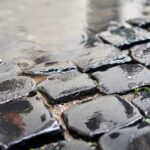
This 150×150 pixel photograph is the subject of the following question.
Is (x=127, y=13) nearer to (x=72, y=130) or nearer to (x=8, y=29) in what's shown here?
(x=8, y=29)

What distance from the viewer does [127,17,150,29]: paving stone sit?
388 cm

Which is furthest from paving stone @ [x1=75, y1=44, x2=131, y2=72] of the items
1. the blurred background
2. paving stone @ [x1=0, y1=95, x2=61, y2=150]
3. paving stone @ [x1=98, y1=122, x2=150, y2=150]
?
paving stone @ [x1=98, y1=122, x2=150, y2=150]

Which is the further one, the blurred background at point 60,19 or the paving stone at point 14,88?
the blurred background at point 60,19

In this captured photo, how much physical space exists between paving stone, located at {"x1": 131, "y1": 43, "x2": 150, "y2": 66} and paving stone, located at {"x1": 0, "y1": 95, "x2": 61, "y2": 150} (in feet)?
3.45

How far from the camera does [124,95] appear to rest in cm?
255

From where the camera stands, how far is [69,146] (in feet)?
6.47

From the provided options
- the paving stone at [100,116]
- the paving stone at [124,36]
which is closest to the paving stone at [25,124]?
the paving stone at [100,116]

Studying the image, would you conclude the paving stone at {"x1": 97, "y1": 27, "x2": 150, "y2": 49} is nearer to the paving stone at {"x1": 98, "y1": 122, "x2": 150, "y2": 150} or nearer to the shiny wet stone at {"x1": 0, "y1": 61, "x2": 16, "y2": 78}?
the shiny wet stone at {"x1": 0, "y1": 61, "x2": 16, "y2": 78}

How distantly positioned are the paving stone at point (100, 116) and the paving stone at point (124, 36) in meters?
1.08

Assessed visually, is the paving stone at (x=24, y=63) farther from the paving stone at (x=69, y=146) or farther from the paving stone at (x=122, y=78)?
the paving stone at (x=69, y=146)

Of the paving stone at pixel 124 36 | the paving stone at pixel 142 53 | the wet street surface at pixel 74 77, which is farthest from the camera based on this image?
the paving stone at pixel 124 36

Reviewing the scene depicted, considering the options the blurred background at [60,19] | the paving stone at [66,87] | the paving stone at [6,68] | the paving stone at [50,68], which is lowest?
the blurred background at [60,19]

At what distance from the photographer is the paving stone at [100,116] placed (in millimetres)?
2104

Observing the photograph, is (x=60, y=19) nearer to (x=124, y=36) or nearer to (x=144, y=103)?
(x=124, y=36)
